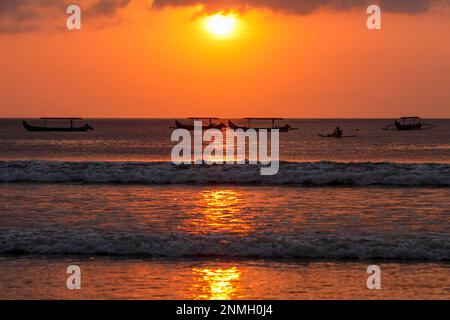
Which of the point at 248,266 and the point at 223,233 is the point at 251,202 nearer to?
the point at 223,233

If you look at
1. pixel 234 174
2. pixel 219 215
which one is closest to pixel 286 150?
pixel 234 174

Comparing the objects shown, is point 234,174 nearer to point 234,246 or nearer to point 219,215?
point 219,215

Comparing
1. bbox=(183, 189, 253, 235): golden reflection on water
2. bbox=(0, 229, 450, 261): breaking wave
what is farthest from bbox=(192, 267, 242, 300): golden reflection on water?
bbox=(183, 189, 253, 235): golden reflection on water

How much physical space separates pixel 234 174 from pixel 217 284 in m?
25.6

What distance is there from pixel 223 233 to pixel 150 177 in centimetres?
2028

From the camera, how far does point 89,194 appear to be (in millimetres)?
33562

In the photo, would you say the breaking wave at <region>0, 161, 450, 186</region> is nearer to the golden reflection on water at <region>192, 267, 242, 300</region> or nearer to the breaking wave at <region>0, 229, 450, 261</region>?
the breaking wave at <region>0, 229, 450, 261</region>

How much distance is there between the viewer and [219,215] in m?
26.0

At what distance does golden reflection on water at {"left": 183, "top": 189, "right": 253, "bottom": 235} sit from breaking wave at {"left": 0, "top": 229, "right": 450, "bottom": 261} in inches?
70.7

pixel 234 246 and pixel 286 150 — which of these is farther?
pixel 286 150

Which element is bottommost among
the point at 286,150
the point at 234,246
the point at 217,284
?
the point at 217,284

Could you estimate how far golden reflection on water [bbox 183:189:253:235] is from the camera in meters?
22.8
